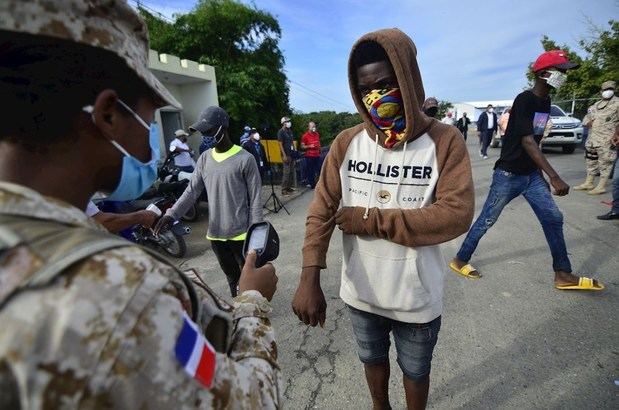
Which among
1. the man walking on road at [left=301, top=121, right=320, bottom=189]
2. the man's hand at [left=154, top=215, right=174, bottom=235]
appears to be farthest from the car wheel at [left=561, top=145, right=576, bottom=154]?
the man's hand at [left=154, top=215, right=174, bottom=235]

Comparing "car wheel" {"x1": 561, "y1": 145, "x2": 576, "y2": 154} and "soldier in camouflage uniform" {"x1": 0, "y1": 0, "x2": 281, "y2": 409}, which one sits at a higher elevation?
"soldier in camouflage uniform" {"x1": 0, "y1": 0, "x2": 281, "y2": 409}

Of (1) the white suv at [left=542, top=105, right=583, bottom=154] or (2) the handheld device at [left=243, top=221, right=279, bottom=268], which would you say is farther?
(1) the white suv at [left=542, top=105, right=583, bottom=154]

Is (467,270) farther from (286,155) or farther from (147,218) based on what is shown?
(286,155)

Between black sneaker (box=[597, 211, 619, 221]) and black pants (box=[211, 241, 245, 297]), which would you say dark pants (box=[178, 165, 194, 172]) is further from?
black sneaker (box=[597, 211, 619, 221])

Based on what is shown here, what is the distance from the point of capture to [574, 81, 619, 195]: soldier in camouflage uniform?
6391 millimetres

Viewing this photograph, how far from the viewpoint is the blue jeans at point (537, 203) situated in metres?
3.21

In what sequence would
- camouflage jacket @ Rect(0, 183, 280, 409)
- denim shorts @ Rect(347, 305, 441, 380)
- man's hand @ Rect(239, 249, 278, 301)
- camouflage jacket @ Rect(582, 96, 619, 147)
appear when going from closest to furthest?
camouflage jacket @ Rect(0, 183, 280, 409)
man's hand @ Rect(239, 249, 278, 301)
denim shorts @ Rect(347, 305, 441, 380)
camouflage jacket @ Rect(582, 96, 619, 147)

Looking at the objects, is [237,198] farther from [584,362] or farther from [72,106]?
[584,362]

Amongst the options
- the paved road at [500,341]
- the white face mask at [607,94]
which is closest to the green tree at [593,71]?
the white face mask at [607,94]

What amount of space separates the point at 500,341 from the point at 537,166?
1.66 m

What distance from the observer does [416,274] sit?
5.09ft

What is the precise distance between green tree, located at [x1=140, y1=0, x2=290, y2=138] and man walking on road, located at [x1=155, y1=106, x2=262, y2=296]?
1475 cm

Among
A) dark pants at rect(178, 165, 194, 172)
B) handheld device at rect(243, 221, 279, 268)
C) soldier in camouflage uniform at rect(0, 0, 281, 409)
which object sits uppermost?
soldier in camouflage uniform at rect(0, 0, 281, 409)

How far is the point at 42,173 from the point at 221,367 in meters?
0.55
